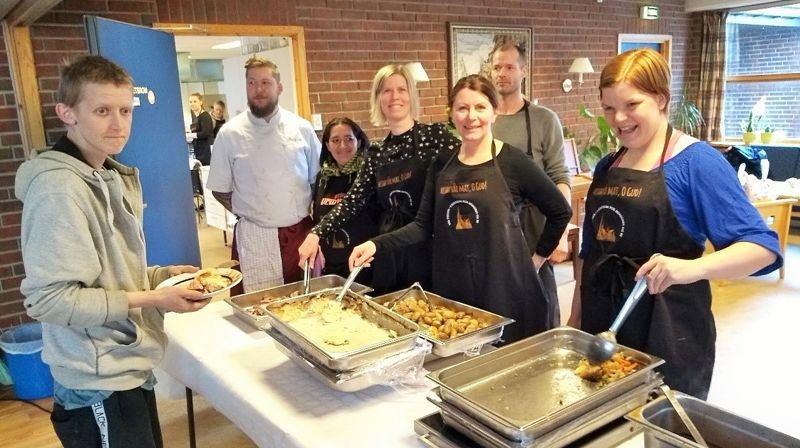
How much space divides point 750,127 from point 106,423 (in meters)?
7.48

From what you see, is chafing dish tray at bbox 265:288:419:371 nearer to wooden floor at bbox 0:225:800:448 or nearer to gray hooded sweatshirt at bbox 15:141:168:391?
gray hooded sweatshirt at bbox 15:141:168:391

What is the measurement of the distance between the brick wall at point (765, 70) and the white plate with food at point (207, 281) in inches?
292

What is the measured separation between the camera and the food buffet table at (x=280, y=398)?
116 cm

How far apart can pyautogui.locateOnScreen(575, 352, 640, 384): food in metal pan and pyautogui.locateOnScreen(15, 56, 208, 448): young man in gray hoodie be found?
90 centimetres

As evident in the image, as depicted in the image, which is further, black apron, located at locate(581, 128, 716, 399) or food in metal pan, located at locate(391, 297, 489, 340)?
food in metal pan, located at locate(391, 297, 489, 340)

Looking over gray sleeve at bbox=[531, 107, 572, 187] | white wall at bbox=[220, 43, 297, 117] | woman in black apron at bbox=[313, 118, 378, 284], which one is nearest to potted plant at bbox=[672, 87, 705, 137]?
white wall at bbox=[220, 43, 297, 117]

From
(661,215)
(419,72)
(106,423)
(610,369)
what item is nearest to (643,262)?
(661,215)

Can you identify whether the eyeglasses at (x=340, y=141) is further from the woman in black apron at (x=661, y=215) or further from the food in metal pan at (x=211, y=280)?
the woman in black apron at (x=661, y=215)

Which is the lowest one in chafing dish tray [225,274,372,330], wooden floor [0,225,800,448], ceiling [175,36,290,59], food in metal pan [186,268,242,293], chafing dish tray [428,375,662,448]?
wooden floor [0,225,800,448]

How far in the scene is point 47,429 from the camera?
268 cm

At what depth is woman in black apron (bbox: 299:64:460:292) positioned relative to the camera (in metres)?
1.97

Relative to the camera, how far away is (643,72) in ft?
4.07

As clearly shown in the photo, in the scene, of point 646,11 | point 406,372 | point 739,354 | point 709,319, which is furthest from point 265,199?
point 646,11

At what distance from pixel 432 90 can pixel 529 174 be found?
356 cm
